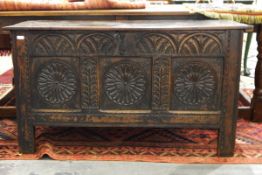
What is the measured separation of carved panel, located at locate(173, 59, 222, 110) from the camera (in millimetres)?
1833

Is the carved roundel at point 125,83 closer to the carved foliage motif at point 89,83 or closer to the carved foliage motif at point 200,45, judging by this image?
the carved foliage motif at point 89,83

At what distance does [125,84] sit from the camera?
1.87 meters

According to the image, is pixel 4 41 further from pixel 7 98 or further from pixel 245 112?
pixel 245 112

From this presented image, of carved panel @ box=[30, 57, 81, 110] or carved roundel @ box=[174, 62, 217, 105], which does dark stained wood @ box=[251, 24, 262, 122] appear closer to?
carved roundel @ box=[174, 62, 217, 105]

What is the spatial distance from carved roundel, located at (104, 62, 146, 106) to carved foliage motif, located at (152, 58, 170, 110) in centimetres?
6

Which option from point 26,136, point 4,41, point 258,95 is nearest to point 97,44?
point 26,136

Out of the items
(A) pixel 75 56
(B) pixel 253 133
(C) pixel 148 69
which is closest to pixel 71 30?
(A) pixel 75 56

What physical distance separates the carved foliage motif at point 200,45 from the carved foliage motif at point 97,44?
0.33 metres

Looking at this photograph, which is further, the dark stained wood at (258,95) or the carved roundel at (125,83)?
the dark stained wood at (258,95)

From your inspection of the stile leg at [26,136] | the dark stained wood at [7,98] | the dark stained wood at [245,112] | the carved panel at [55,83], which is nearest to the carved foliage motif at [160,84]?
the carved panel at [55,83]

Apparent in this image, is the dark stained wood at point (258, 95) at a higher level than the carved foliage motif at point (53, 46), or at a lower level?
lower

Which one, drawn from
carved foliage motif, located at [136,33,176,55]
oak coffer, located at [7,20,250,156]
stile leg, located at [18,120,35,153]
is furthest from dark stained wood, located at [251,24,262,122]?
stile leg, located at [18,120,35,153]

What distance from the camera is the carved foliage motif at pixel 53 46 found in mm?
1813

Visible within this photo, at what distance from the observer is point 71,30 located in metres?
1.79
